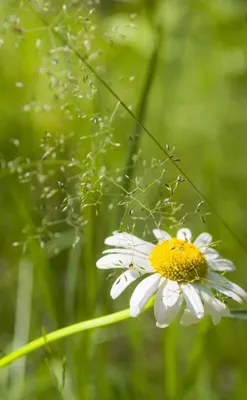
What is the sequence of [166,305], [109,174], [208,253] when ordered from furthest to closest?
[109,174]
[208,253]
[166,305]

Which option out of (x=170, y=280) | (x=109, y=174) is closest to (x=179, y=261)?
(x=170, y=280)

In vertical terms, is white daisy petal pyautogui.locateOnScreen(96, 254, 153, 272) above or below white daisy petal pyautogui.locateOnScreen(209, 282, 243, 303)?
above

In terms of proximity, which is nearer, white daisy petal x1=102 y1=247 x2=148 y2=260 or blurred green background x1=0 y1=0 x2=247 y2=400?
white daisy petal x1=102 y1=247 x2=148 y2=260

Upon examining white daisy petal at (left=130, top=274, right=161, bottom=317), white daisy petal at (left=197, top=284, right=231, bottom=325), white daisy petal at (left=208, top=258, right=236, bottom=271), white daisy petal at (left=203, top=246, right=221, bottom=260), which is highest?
white daisy petal at (left=203, top=246, right=221, bottom=260)

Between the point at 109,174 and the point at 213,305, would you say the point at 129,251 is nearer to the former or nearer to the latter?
the point at 213,305

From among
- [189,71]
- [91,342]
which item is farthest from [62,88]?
[189,71]
